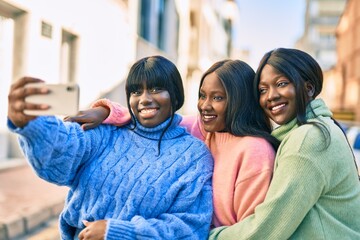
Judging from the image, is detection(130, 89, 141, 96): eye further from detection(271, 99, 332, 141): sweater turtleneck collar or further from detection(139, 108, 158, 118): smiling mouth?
detection(271, 99, 332, 141): sweater turtleneck collar

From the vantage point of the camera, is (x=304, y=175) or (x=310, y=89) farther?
(x=310, y=89)

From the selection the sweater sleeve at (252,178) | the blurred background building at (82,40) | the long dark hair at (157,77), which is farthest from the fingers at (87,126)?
the blurred background building at (82,40)

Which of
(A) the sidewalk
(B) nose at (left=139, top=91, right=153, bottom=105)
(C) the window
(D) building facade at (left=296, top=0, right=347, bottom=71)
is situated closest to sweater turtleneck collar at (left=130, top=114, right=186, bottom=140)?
(B) nose at (left=139, top=91, right=153, bottom=105)

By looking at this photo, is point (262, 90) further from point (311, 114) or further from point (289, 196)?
point (289, 196)

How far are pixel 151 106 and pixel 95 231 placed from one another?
1.84 feet

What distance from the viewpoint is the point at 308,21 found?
5650cm

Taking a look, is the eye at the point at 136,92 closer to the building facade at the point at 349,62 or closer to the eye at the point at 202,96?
the eye at the point at 202,96

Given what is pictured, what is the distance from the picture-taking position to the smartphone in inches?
53.1

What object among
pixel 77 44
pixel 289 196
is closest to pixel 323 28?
pixel 77 44

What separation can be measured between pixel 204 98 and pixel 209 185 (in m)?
0.39

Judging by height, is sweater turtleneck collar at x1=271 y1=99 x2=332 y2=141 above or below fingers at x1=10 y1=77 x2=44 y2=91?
below

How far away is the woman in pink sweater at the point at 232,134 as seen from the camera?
1.76 metres

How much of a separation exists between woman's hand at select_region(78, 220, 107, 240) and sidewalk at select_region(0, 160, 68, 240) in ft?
10.2

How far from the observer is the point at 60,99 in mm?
1356
